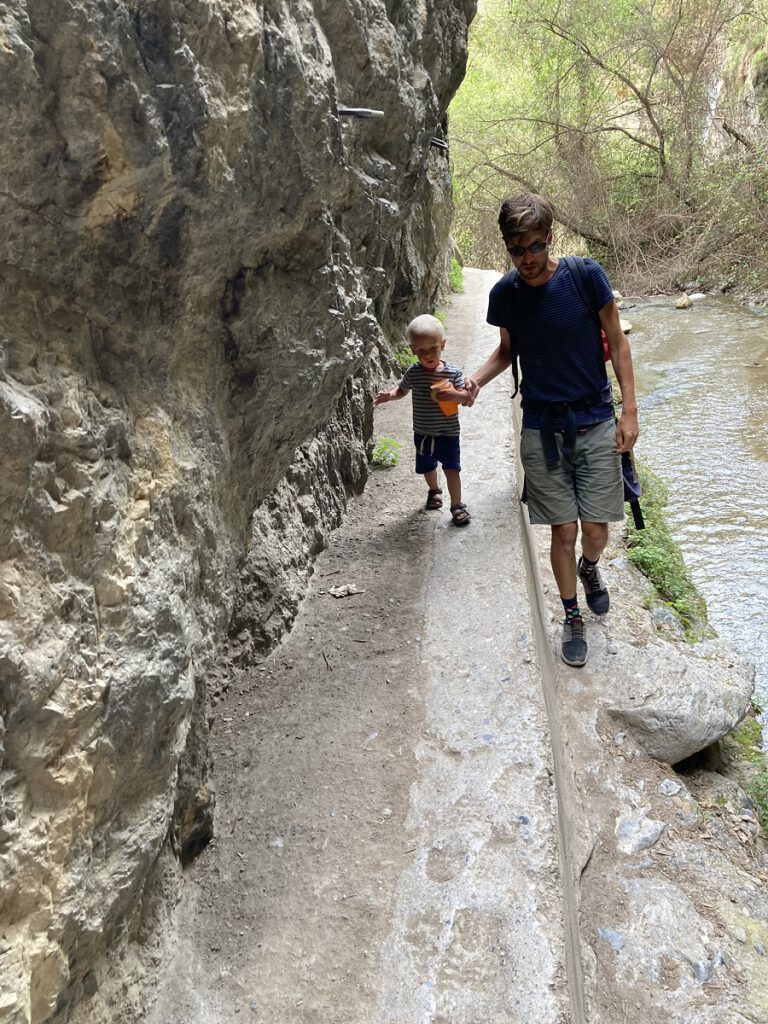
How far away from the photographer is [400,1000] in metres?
2.04

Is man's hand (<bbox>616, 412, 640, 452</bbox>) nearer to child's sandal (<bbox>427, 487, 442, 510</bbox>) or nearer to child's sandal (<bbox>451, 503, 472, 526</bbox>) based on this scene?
child's sandal (<bbox>451, 503, 472, 526</bbox>)

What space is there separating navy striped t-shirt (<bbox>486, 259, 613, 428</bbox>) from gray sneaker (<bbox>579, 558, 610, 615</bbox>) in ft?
2.84

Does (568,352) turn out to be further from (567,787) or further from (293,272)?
(567,787)

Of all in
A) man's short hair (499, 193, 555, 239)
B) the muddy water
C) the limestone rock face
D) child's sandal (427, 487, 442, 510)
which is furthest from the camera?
the muddy water

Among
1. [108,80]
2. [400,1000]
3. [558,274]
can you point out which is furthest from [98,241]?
[400,1000]

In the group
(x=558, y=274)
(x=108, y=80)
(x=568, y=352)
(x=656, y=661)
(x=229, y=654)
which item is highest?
(x=108, y=80)

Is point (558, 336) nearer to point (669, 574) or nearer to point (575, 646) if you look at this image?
point (575, 646)

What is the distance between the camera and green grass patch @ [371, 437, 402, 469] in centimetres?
564

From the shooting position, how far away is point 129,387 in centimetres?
207

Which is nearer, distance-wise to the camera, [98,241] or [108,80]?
[108,80]

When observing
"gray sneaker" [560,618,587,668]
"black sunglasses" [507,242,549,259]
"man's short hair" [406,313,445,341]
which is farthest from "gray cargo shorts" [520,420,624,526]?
"man's short hair" [406,313,445,341]

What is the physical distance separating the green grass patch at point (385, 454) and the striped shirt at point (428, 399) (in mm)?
1086

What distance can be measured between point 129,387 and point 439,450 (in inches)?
105

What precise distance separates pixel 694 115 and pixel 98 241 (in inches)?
765
